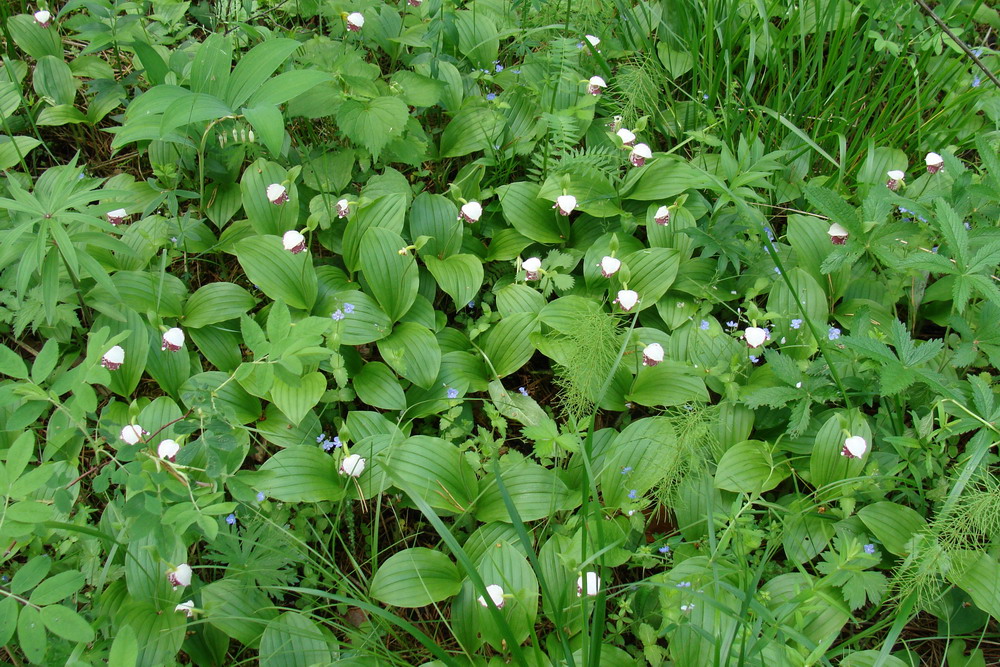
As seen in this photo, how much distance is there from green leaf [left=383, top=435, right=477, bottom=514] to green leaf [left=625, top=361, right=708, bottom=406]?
0.59 m

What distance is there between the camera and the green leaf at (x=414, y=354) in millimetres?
2174

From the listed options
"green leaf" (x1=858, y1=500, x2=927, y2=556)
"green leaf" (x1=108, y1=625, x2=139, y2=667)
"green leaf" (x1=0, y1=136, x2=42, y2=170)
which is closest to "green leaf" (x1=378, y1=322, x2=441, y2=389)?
"green leaf" (x1=108, y1=625, x2=139, y2=667)

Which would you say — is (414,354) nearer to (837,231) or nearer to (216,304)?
(216,304)

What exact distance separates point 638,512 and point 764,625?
0.42 m

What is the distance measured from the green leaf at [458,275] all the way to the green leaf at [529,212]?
0.22 m

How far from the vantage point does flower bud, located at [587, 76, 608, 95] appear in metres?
2.59

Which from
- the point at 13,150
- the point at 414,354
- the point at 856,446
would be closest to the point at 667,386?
the point at 856,446

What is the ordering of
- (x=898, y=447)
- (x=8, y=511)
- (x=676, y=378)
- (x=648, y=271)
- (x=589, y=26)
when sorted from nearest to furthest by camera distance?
1. (x=8, y=511)
2. (x=898, y=447)
3. (x=676, y=378)
4. (x=648, y=271)
5. (x=589, y=26)

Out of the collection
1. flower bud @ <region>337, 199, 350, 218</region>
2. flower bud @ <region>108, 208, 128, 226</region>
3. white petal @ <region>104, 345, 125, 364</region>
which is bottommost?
white petal @ <region>104, 345, 125, 364</region>

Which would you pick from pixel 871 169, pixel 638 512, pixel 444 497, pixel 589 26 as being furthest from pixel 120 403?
pixel 871 169

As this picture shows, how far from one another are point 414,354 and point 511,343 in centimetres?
32

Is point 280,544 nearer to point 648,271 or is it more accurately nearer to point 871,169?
point 648,271

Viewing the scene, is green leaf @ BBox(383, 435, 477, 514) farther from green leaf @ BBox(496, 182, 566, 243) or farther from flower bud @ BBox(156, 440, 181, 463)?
green leaf @ BBox(496, 182, 566, 243)

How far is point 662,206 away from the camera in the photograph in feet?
8.11
